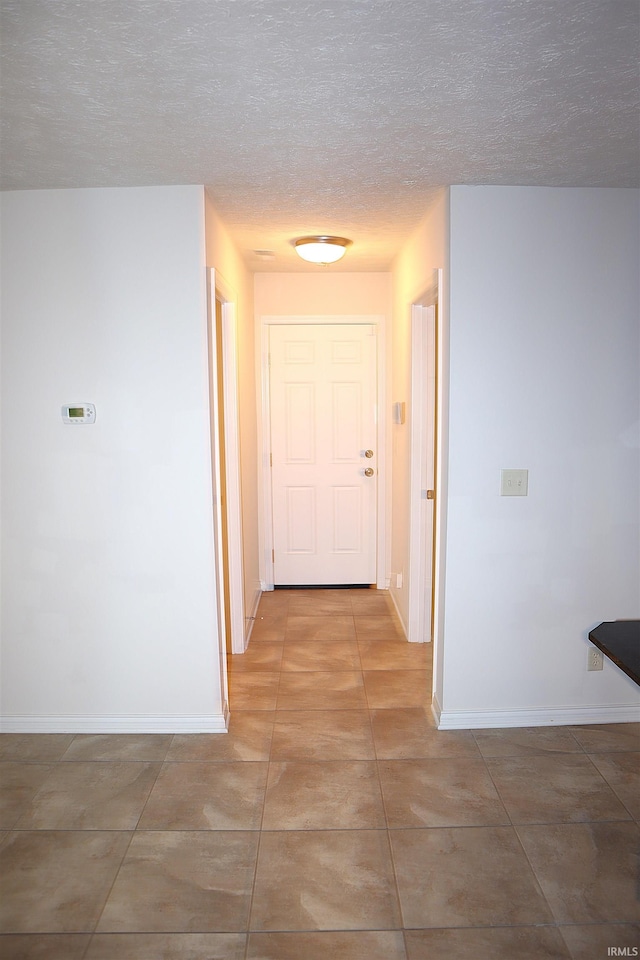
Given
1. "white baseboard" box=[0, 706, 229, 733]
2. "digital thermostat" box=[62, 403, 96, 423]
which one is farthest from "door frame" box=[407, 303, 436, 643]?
"digital thermostat" box=[62, 403, 96, 423]

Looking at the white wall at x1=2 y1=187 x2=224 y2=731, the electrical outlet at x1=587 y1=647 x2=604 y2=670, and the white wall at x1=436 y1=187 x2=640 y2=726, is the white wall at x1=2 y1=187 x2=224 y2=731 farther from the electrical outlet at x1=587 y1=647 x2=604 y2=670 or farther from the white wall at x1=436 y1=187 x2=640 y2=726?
the electrical outlet at x1=587 y1=647 x2=604 y2=670

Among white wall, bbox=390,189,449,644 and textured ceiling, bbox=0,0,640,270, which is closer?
textured ceiling, bbox=0,0,640,270

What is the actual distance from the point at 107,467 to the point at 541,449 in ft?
6.41

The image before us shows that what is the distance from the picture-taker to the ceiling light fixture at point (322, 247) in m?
3.82

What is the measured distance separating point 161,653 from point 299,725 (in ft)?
2.43

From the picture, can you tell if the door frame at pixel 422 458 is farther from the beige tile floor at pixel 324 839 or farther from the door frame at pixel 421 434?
the beige tile floor at pixel 324 839

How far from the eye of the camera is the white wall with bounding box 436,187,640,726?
9.65 feet

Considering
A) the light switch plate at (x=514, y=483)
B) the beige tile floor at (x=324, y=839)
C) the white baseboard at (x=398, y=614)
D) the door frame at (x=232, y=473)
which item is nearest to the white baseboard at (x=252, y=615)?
the door frame at (x=232, y=473)

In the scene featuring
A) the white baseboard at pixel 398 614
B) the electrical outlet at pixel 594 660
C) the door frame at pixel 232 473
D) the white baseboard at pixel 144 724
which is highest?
the door frame at pixel 232 473

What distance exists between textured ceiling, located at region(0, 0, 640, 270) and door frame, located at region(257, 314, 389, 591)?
6.80 ft

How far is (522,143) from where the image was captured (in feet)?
7.80

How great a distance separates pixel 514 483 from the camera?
3041mm

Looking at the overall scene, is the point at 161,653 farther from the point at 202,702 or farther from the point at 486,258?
the point at 486,258

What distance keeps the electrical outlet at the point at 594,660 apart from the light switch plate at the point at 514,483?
818mm
